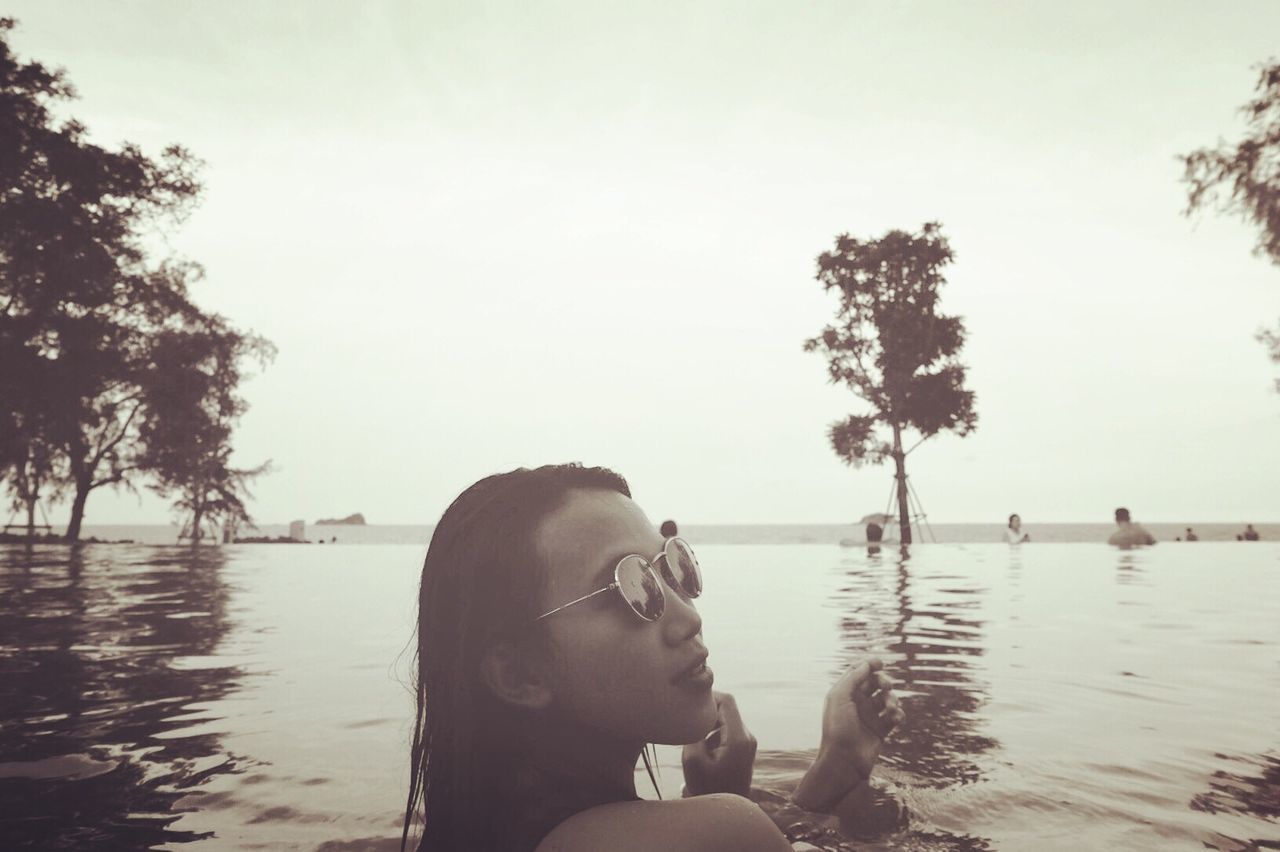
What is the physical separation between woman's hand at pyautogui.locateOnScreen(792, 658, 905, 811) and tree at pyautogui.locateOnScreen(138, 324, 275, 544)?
28.6m

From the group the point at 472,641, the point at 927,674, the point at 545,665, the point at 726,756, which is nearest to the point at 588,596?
the point at 545,665

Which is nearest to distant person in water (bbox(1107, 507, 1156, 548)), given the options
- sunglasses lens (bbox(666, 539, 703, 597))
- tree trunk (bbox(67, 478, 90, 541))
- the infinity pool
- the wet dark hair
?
the infinity pool

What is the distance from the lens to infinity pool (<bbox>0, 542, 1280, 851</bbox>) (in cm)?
298

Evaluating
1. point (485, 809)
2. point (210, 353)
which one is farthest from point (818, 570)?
point (210, 353)

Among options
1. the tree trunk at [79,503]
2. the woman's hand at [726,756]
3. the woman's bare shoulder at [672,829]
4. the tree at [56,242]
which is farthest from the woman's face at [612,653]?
the tree trunk at [79,503]

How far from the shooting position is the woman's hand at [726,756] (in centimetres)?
287

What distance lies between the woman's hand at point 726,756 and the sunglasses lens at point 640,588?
3.86 ft

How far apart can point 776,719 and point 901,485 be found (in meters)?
28.3

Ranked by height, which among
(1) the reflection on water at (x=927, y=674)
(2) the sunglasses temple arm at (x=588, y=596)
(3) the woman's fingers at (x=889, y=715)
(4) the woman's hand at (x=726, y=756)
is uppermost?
(2) the sunglasses temple arm at (x=588, y=596)

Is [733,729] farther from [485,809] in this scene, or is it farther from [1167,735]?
[1167,735]

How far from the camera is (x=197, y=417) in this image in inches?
1141

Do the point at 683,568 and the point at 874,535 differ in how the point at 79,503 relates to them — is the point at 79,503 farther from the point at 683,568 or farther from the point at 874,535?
the point at 683,568

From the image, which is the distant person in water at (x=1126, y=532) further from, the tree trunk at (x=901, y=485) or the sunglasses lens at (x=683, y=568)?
the sunglasses lens at (x=683, y=568)

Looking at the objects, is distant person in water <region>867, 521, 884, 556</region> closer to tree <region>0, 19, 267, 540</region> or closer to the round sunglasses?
tree <region>0, 19, 267, 540</region>
